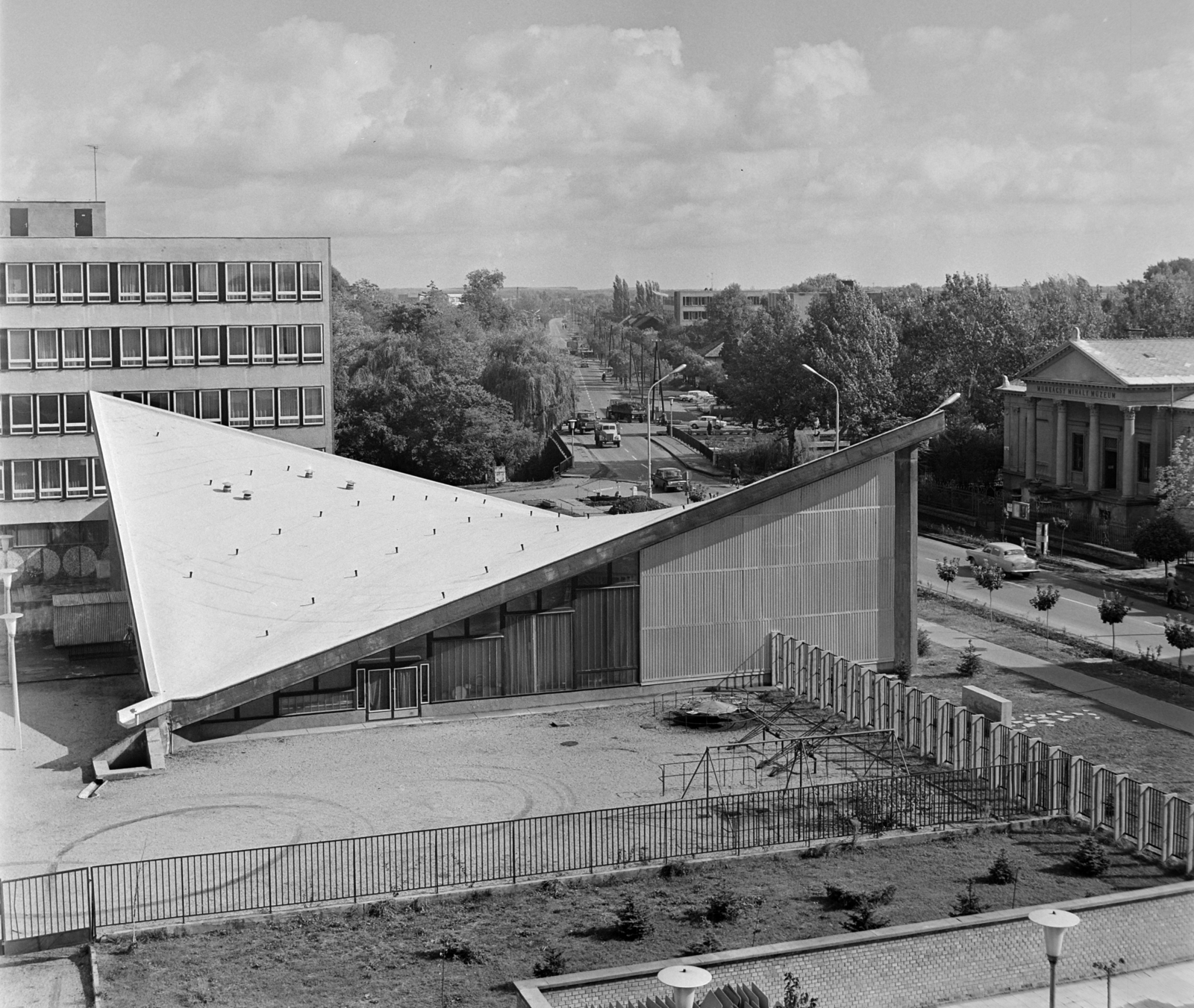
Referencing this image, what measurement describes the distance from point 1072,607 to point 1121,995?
107 feet

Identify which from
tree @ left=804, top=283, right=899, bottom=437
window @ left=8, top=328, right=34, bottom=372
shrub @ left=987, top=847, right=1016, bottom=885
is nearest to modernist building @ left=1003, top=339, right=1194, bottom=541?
tree @ left=804, top=283, right=899, bottom=437

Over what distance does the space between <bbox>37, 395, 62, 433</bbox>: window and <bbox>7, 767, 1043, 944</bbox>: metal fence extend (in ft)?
127

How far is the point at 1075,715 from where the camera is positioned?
37.2 m

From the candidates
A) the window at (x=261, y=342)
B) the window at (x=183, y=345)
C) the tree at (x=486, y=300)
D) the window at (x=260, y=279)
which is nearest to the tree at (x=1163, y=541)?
the window at (x=261, y=342)

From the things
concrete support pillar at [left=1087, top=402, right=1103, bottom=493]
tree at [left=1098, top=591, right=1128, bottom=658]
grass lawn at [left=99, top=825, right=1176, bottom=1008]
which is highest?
concrete support pillar at [left=1087, top=402, right=1103, bottom=493]

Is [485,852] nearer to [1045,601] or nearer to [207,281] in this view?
[1045,601]

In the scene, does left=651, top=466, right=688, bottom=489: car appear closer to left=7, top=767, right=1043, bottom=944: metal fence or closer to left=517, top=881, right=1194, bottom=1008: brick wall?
left=7, top=767, right=1043, bottom=944: metal fence

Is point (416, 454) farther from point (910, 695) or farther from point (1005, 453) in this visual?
point (910, 695)

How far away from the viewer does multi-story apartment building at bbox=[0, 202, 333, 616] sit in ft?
199

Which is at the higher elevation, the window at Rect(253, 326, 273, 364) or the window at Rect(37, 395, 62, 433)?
the window at Rect(253, 326, 273, 364)

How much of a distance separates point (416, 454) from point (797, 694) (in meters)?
49.8

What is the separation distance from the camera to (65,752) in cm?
3338

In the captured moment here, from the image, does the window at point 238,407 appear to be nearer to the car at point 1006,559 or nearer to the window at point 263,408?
the window at point 263,408

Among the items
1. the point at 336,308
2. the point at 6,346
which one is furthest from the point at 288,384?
the point at 336,308
